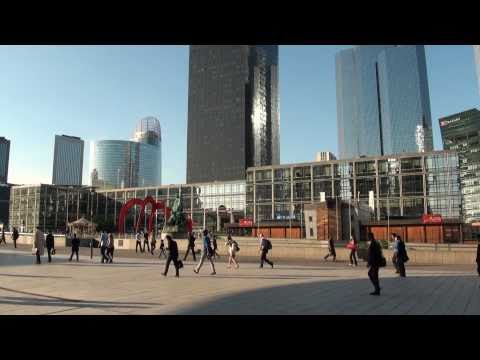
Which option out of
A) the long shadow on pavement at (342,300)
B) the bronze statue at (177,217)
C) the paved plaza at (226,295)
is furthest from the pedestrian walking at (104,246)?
the bronze statue at (177,217)

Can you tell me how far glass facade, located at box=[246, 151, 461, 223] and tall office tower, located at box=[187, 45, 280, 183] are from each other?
60150 millimetres

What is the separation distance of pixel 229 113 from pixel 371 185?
87.5 meters

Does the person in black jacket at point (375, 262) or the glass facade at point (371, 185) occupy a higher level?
the glass facade at point (371, 185)

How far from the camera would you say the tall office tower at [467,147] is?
127 meters

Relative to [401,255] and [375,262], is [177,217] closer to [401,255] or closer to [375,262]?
[401,255]

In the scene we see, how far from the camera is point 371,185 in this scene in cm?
9125

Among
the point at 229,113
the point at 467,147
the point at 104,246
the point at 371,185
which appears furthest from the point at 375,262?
the point at 229,113

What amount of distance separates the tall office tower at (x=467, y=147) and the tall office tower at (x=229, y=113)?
229ft

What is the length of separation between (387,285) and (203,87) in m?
169

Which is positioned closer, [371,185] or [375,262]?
[375,262]

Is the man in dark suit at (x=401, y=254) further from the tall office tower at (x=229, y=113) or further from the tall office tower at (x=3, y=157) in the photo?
the tall office tower at (x=3, y=157)

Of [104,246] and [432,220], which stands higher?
[432,220]

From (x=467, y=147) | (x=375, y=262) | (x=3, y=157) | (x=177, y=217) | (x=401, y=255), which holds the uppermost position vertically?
(x=3, y=157)
